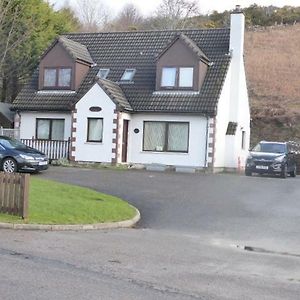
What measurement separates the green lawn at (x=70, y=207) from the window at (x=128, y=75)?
1494 cm

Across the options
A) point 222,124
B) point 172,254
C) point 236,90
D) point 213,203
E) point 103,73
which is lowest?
point 172,254

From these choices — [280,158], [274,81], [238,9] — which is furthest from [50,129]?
[274,81]

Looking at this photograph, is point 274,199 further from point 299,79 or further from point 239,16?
point 299,79

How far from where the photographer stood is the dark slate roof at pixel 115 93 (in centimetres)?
2895

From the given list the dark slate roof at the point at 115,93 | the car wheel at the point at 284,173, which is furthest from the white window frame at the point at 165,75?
the car wheel at the point at 284,173

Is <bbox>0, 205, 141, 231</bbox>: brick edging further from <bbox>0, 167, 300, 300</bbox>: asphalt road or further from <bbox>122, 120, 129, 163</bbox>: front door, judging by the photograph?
<bbox>122, 120, 129, 163</bbox>: front door

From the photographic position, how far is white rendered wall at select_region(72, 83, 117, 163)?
29219 millimetres

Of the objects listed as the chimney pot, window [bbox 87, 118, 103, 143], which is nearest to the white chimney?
the chimney pot

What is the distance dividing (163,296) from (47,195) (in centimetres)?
906

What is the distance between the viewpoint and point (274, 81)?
51.8 metres

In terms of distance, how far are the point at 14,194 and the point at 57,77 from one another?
1979cm

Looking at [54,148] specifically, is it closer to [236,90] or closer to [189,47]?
[189,47]

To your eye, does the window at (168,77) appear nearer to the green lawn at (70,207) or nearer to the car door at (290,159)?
the car door at (290,159)

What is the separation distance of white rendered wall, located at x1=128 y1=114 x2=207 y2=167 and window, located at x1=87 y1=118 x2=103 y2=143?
5.84 feet
